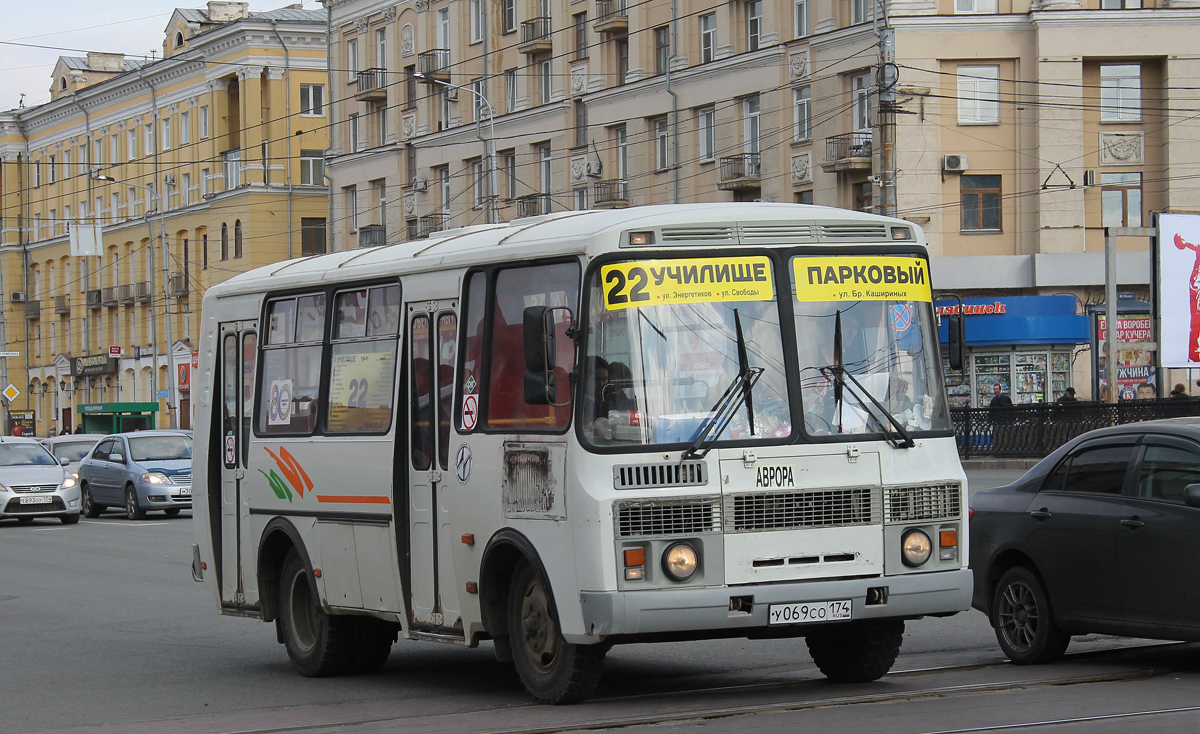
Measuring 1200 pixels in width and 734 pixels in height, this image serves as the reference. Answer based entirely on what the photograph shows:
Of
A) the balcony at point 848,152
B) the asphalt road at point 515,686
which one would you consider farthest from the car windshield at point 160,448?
the balcony at point 848,152

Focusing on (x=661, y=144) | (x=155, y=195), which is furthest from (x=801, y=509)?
(x=155, y=195)

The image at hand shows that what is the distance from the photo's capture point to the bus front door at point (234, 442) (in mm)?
11961

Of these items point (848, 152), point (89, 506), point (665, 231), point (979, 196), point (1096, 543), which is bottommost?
point (89, 506)

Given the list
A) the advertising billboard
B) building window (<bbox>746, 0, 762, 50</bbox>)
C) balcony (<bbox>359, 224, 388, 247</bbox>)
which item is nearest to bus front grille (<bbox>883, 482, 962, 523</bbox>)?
the advertising billboard

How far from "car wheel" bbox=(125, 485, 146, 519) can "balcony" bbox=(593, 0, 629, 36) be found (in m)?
27.3

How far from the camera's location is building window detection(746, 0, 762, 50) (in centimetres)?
4878

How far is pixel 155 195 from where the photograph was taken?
6794cm

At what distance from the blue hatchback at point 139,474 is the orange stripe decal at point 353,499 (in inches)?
781

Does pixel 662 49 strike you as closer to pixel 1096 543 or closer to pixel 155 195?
pixel 155 195

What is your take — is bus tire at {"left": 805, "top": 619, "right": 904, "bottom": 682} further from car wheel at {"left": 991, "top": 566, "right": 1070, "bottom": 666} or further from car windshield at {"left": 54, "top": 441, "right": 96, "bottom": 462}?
car windshield at {"left": 54, "top": 441, "right": 96, "bottom": 462}

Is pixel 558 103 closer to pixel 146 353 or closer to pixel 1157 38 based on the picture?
pixel 1157 38

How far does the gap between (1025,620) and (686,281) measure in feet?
11.7

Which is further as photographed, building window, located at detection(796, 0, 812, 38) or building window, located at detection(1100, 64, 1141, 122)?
building window, located at detection(796, 0, 812, 38)

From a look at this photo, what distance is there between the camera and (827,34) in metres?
45.6
